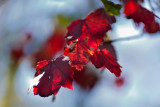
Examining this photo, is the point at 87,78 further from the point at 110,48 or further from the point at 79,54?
the point at 79,54

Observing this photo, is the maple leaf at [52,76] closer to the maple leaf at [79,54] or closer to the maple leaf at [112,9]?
the maple leaf at [79,54]

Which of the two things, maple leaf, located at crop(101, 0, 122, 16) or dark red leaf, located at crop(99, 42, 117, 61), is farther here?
dark red leaf, located at crop(99, 42, 117, 61)

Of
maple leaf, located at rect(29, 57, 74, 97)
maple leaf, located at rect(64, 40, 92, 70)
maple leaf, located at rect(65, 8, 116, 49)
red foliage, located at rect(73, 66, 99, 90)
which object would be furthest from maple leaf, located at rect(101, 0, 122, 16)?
red foliage, located at rect(73, 66, 99, 90)

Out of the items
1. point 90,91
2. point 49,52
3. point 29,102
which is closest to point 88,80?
point 90,91

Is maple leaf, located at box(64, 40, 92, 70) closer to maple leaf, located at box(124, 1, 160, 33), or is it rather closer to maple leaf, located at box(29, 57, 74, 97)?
maple leaf, located at box(29, 57, 74, 97)

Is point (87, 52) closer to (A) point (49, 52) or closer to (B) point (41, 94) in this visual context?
(B) point (41, 94)

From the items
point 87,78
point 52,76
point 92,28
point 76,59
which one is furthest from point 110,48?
point 87,78
